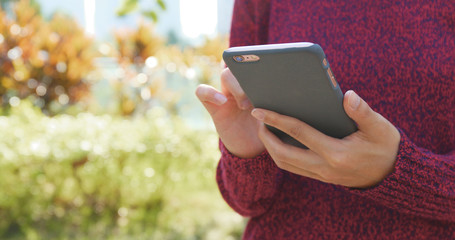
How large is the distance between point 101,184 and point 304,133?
3013 millimetres

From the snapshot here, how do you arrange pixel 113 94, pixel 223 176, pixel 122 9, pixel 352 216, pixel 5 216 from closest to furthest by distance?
pixel 352 216, pixel 223 176, pixel 122 9, pixel 5 216, pixel 113 94

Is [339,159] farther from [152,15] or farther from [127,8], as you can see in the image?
[152,15]

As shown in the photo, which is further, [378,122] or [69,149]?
[69,149]

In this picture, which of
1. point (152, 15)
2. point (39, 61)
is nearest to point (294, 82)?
point (152, 15)

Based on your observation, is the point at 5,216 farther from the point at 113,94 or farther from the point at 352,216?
the point at 352,216

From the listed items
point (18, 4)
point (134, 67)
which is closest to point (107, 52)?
point (134, 67)

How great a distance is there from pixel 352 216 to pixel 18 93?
530cm

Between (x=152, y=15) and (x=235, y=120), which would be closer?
(x=235, y=120)

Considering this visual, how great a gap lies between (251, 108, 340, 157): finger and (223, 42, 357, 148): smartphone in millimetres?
20

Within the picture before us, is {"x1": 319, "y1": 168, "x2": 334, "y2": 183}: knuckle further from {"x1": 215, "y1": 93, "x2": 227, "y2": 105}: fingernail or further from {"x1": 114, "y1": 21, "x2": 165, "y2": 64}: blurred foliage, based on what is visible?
{"x1": 114, "y1": 21, "x2": 165, "y2": 64}: blurred foliage

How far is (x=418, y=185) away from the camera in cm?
72

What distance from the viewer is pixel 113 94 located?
19.7 ft

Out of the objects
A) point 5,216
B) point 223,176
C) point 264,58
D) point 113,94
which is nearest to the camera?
point 264,58

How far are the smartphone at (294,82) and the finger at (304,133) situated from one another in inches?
0.8
